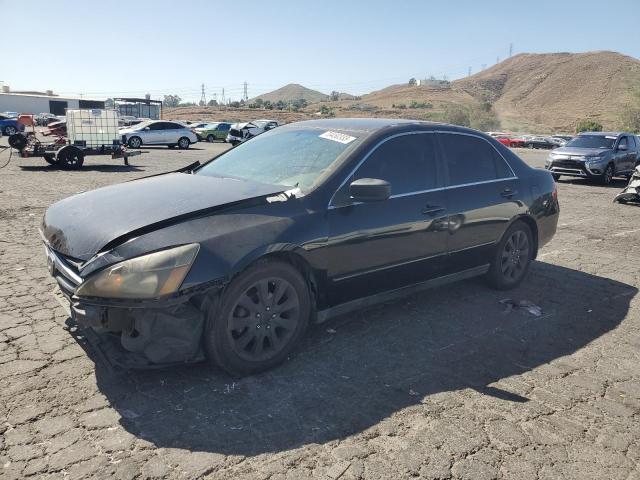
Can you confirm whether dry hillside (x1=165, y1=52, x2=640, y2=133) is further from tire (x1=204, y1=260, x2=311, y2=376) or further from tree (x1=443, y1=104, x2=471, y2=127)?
tire (x1=204, y1=260, x2=311, y2=376)

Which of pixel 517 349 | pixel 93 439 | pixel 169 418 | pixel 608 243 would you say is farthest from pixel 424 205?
pixel 608 243

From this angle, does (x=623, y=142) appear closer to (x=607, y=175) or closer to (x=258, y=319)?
(x=607, y=175)

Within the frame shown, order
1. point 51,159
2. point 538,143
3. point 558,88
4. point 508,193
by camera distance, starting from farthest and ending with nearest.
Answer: point 558,88, point 538,143, point 51,159, point 508,193

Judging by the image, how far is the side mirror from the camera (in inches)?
142

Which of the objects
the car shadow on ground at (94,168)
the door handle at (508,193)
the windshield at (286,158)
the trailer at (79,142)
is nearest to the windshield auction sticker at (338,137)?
the windshield at (286,158)

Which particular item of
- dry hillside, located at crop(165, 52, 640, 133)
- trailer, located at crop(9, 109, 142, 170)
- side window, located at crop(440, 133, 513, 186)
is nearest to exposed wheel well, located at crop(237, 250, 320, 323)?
side window, located at crop(440, 133, 513, 186)

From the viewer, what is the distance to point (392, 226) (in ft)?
13.2

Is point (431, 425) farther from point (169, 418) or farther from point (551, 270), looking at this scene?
point (551, 270)

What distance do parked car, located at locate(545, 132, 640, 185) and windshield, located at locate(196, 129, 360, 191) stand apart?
1372cm

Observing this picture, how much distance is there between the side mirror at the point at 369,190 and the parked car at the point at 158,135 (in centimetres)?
2508

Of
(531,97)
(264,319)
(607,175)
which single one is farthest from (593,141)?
(531,97)

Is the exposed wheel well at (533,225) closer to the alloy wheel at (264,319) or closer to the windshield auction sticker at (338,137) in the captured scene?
the windshield auction sticker at (338,137)

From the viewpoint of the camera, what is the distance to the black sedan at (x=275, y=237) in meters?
3.00

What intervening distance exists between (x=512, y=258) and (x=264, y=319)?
121 inches
